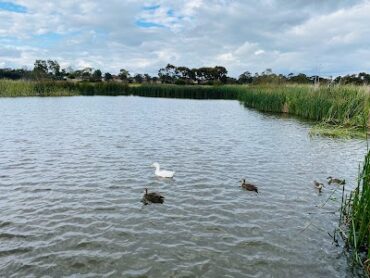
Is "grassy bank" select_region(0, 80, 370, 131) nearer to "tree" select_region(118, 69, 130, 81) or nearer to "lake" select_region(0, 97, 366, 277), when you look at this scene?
"lake" select_region(0, 97, 366, 277)

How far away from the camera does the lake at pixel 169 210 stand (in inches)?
226

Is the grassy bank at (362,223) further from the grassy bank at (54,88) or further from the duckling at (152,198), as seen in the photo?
the grassy bank at (54,88)

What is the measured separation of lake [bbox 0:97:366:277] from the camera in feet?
18.8

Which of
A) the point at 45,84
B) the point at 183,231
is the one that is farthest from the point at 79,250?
the point at 45,84

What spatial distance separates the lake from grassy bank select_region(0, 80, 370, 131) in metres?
2.15

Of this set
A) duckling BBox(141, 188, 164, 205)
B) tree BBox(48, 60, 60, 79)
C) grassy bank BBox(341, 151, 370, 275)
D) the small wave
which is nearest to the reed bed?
grassy bank BBox(341, 151, 370, 275)

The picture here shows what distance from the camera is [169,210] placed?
7938mm

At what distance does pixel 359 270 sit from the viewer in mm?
5605

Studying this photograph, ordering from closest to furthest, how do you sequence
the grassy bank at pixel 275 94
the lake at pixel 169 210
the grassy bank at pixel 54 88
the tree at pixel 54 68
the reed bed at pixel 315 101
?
the lake at pixel 169 210 → the grassy bank at pixel 275 94 → the reed bed at pixel 315 101 → the grassy bank at pixel 54 88 → the tree at pixel 54 68

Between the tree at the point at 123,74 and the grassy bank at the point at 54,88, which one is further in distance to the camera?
the tree at the point at 123,74

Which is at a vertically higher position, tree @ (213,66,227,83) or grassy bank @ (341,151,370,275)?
tree @ (213,66,227,83)

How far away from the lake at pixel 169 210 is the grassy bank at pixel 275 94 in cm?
215

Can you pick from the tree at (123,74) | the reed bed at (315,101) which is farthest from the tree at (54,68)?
the reed bed at (315,101)

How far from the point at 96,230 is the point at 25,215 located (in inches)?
68.4
